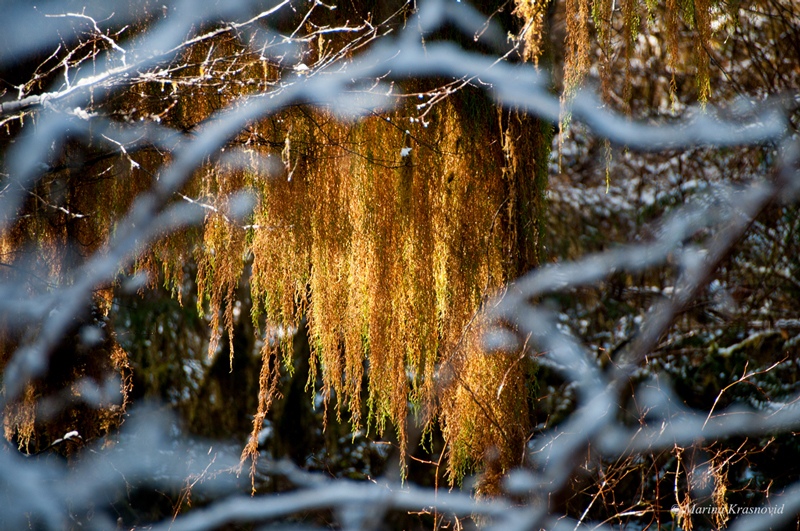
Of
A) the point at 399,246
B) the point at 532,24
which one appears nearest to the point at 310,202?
the point at 399,246

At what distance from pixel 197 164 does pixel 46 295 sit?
0.51 meters

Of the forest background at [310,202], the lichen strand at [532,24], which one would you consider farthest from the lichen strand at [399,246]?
the lichen strand at [532,24]

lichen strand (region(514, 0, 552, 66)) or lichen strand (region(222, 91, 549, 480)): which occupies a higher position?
lichen strand (region(514, 0, 552, 66))

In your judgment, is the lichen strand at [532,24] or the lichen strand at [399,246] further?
the lichen strand at [399,246]

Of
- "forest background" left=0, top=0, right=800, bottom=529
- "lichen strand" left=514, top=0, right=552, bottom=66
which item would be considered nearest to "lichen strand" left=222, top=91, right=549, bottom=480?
"forest background" left=0, top=0, right=800, bottom=529

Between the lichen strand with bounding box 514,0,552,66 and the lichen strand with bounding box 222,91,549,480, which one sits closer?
the lichen strand with bounding box 514,0,552,66

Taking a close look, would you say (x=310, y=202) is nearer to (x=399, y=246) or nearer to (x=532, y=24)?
(x=399, y=246)

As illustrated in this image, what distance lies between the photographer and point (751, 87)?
10.6 feet

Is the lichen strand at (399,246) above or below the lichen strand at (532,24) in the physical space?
below

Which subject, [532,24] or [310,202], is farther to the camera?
[310,202]

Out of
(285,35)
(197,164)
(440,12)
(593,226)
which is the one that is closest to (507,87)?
(440,12)

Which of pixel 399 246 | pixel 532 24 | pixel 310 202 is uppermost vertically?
pixel 532 24

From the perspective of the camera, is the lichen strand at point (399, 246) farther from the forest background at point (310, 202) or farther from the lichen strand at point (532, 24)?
the lichen strand at point (532, 24)

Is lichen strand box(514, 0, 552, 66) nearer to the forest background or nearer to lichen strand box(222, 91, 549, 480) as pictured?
the forest background
